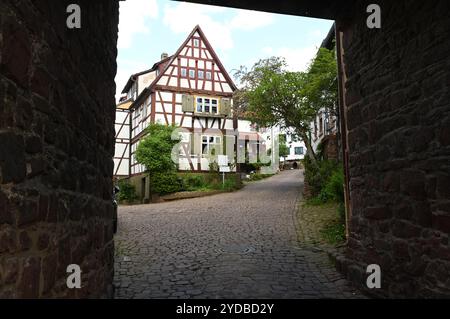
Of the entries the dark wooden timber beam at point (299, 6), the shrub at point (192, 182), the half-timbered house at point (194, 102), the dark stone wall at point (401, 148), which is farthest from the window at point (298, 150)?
the dark stone wall at point (401, 148)

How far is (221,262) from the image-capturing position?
609 centimetres

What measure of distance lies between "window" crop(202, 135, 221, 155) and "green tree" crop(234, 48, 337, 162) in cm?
509

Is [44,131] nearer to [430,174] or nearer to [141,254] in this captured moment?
[430,174]

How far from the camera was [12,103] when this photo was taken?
195cm

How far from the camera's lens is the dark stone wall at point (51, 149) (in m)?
1.93

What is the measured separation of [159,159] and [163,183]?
1.28 meters

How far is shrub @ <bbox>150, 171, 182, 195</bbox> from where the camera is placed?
20.0 metres

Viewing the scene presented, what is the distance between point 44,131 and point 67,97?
1.84 feet

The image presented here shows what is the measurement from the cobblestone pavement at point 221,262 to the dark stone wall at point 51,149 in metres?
1.22

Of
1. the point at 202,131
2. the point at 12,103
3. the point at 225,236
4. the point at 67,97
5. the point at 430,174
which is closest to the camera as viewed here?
the point at 12,103

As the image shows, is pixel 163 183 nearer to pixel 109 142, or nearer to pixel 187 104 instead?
pixel 187 104

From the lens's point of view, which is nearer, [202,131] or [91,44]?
[91,44]

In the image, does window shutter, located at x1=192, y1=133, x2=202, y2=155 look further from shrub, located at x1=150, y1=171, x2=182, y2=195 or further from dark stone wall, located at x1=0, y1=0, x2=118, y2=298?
dark stone wall, located at x1=0, y1=0, x2=118, y2=298

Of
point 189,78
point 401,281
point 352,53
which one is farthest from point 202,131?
point 401,281
